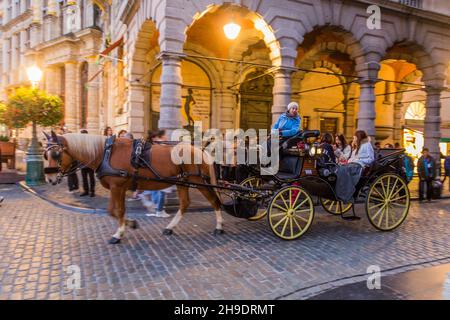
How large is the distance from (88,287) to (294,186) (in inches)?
132

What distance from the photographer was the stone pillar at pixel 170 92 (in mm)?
7992

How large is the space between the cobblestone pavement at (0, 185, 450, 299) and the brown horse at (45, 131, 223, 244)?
526mm

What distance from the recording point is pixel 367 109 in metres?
10.5

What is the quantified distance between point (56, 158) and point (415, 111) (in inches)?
790

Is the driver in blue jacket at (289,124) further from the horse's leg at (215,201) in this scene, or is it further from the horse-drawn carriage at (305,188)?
the horse's leg at (215,201)

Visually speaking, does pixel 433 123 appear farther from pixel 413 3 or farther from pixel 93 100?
pixel 93 100

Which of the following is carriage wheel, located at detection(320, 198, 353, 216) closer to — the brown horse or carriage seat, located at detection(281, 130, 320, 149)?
carriage seat, located at detection(281, 130, 320, 149)

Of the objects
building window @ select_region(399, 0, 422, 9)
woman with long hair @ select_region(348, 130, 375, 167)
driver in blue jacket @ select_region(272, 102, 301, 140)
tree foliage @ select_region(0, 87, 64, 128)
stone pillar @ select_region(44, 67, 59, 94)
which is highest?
building window @ select_region(399, 0, 422, 9)

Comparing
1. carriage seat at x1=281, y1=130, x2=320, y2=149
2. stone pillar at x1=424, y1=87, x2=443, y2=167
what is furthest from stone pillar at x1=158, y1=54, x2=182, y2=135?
stone pillar at x1=424, y1=87, x2=443, y2=167

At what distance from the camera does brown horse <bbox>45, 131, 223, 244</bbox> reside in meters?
4.90

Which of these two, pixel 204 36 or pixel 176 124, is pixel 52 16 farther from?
pixel 176 124

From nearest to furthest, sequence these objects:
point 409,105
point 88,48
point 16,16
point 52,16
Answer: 1. point 409,105
2. point 88,48
3. point 52,16
4. point 16,16

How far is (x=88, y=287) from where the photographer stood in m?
3.59
